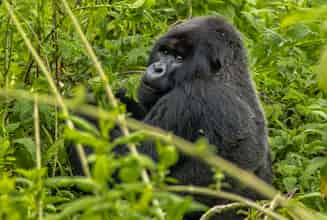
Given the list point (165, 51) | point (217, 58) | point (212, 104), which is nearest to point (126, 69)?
point (165, 51)

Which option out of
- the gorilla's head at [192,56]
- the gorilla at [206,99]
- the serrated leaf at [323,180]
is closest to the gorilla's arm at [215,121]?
the gorilla at [206,99]

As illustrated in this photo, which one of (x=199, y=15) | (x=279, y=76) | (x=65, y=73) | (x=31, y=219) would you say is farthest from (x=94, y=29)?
(x=31, y=219)

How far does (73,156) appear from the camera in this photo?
3.69 meters

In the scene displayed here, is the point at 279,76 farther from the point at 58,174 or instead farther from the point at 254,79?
the point at 58,174

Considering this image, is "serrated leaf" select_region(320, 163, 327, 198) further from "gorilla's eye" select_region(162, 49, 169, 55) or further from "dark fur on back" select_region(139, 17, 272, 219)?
"gorilla's eye" select_region(162, 49, 169, 55)

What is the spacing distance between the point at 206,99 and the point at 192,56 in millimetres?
287

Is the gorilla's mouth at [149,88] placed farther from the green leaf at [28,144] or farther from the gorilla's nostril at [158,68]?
the green leaf at [28,144]

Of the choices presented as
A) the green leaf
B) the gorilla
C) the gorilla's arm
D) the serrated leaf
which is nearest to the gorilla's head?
the gorilla

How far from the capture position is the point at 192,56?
3.86 m

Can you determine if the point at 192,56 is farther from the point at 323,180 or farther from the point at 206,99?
the point at 323,180

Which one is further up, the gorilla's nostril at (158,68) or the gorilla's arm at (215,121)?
the gorilla's nostril at (158,68)

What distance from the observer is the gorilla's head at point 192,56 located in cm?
379

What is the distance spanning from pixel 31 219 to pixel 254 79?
2611 millimetres

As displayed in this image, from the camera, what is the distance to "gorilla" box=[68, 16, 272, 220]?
142 inches
